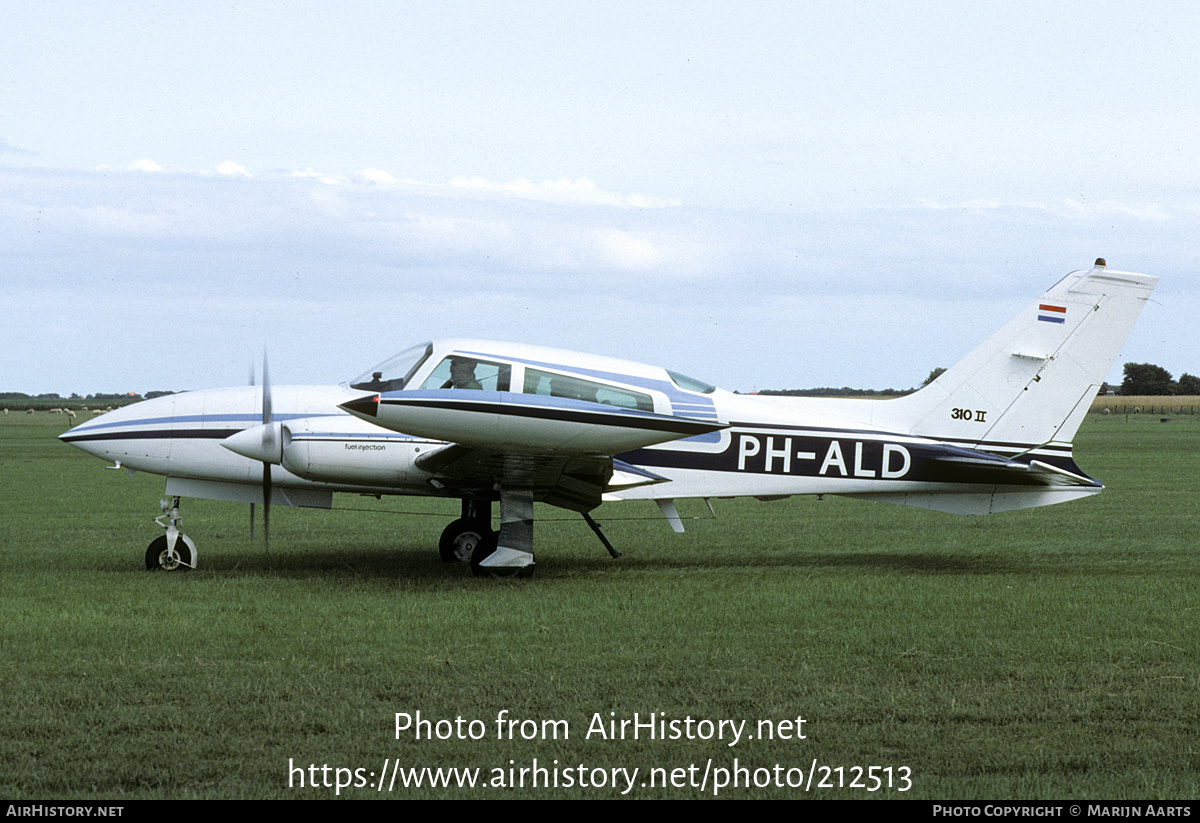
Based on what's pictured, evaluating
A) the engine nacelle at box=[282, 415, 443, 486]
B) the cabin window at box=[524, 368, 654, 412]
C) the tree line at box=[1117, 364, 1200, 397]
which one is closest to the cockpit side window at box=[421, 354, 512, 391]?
the cabin window at box=[524, 368, 654, 412]

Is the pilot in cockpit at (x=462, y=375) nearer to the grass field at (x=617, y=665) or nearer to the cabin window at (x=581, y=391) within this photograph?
the cabin window at (x=581, y=391)

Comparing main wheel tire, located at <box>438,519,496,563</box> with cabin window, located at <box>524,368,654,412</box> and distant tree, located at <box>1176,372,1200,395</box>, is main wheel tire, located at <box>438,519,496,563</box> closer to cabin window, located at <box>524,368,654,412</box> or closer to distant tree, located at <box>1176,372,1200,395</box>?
cabin window, located at <box>524,368,654,412</box>

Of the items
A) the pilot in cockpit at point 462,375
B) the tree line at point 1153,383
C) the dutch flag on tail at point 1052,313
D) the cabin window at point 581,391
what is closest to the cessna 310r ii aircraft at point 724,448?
the dutch flag on tail at point 1052,313

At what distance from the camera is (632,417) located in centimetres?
1067

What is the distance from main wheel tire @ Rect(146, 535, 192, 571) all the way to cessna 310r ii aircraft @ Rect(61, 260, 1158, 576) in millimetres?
16

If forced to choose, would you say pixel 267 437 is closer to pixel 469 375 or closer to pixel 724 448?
pixel 469 375

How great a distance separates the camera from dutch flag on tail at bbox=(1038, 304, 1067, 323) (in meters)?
13.3

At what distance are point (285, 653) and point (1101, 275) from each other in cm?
1033

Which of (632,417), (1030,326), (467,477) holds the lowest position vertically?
(467,477)

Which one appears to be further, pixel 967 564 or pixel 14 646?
pixel 967 564

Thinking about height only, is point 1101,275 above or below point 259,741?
above

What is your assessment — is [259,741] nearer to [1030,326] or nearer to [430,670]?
[430,670]
